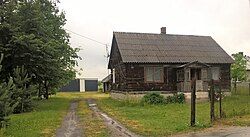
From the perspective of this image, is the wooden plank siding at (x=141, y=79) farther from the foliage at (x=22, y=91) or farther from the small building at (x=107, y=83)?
the small building at (x=107, y=83)

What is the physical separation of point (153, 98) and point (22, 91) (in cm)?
1239

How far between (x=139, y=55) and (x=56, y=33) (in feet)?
32.9

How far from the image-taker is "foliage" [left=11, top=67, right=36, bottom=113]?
2480 centimetres

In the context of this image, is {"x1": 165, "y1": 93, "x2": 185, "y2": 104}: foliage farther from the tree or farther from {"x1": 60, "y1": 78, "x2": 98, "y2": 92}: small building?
{"x1": 60, "y1": 78, "x2": 98, "y2": 92}: small building

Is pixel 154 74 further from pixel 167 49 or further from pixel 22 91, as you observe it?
pixel 22 91

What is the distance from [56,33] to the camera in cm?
4025

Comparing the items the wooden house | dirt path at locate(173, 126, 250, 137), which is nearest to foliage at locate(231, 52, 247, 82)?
the wooden house

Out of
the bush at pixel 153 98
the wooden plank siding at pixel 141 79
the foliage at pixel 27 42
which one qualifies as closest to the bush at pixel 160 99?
the bush at pixel 153 98

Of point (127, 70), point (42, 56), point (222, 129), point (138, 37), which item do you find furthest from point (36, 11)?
point (222, 129)

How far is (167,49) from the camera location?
126 feet

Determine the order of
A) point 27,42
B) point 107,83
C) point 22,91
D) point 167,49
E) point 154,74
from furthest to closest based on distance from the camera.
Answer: point 107,83
point 167,49
point 154,74
point 27,42
point 22,91

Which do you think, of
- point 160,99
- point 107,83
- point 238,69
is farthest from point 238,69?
point 160,99

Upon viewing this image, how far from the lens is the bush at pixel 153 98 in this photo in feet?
108

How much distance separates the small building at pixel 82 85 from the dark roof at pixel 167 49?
51.3m
